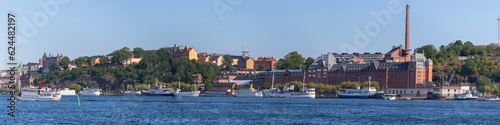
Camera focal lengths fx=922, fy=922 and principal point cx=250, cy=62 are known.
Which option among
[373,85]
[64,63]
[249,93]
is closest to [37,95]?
[249,93]

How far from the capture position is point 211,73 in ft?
482

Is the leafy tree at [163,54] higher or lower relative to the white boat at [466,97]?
higher

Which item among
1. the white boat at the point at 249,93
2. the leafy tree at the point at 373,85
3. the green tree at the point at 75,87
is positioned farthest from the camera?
the green tree at the point at 75,87

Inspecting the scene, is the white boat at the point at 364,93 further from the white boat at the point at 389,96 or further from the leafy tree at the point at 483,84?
the leafy tree at the point at 483,84

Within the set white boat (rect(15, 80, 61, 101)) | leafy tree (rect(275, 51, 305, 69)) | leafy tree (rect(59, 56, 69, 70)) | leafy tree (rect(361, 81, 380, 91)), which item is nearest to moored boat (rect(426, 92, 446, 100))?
leafy tree (rect(361, 81, 380, 91))

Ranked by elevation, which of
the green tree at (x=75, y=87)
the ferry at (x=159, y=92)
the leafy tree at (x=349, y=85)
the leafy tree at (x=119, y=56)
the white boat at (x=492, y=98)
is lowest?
the white boat at (x=492, y=98)

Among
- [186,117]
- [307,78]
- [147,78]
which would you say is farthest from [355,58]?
[186,117]

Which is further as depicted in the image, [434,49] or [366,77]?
[434,49]

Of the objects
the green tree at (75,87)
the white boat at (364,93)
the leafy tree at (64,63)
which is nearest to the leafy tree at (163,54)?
the leafy tree at (64,63)

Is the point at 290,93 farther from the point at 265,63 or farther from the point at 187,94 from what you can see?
the point at 265,63

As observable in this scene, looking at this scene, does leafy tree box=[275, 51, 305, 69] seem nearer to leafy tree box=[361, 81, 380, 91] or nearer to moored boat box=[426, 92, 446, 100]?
leafy tree box=[361, 81, 380, 91]

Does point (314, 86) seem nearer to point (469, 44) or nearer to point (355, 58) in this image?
point (355, 58)

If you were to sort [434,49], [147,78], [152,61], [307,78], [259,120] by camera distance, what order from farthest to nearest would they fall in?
[152,61], [147,78], [434,49], [307,78], [259,120]

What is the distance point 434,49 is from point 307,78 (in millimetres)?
22072
